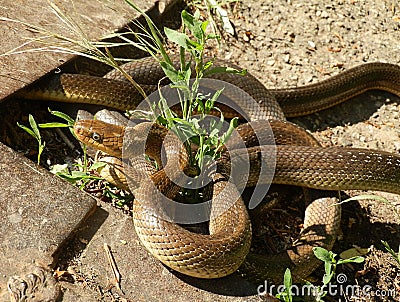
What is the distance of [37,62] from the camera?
570cm

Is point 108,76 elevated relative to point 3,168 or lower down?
elevated

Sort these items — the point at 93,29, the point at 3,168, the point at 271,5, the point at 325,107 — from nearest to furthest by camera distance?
the point at 3,168
the point at 93,29
the point at 325,107
the point at 271,5

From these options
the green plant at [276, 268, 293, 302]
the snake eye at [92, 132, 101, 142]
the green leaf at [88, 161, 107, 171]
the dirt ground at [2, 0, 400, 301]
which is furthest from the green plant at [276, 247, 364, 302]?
the snake eye at [92, 132, 101, 142]

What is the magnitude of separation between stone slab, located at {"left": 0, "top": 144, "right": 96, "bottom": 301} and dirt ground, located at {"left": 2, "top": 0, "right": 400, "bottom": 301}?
2661mm

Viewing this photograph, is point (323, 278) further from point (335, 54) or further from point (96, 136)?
point (335, 54)

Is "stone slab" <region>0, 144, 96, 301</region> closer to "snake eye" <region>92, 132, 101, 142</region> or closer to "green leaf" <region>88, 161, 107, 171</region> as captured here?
"green leaf" <region>88, 161, 107, 171</region>

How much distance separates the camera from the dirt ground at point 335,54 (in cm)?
601

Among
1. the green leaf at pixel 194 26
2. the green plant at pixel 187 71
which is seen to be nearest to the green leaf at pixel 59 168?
the green plant at pixel 187 71

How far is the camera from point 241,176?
208 inches

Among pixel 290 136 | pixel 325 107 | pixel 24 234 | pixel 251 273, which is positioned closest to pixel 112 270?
pixel 24 234

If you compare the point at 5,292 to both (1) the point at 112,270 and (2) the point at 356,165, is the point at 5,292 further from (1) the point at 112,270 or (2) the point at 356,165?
(2) the point at 356,165

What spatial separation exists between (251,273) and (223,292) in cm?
35

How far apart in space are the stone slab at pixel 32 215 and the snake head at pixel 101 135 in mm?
455

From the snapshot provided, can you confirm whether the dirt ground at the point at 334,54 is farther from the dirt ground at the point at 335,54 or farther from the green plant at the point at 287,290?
the green plant at the point at 287,290
